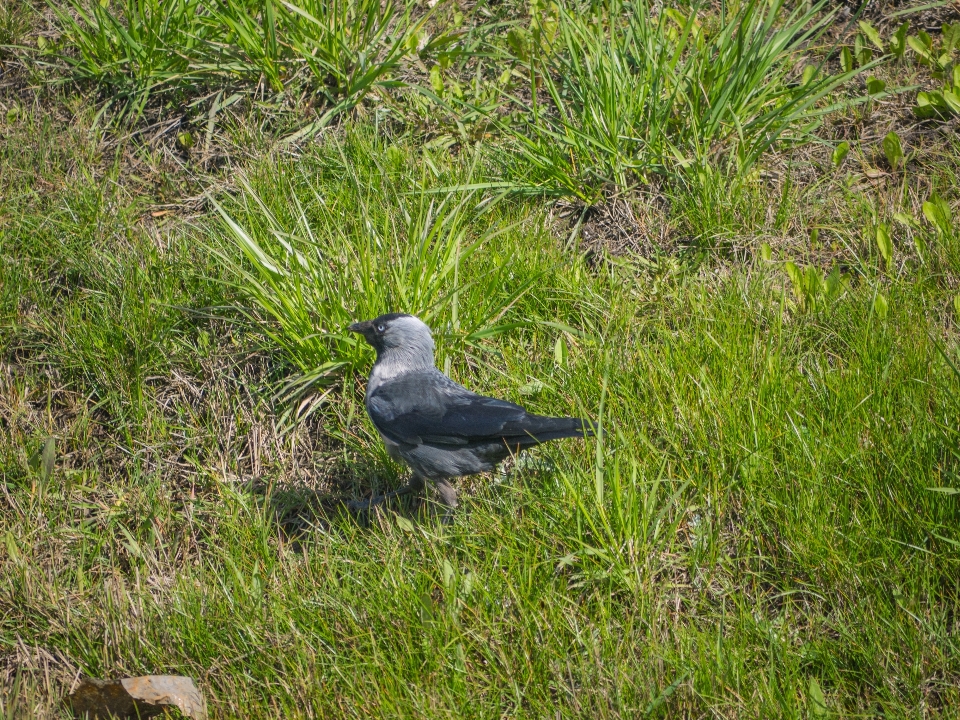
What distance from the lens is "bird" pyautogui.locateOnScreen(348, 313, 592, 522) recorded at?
3365 millimetres

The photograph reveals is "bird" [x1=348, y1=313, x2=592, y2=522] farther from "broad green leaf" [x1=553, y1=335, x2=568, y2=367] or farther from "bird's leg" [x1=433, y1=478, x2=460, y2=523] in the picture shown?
"broad green leaf" [x1=553, y1=335, x2=568, y2=367]

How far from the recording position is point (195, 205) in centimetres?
487

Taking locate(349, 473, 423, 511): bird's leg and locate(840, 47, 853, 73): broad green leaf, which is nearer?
locate(349, 473, 423, 511): bird's leg

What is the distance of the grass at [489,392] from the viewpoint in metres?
2.80

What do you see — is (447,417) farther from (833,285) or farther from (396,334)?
(833,285)

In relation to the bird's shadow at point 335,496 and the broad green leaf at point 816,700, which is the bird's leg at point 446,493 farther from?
the broad green leaf at point 816,700

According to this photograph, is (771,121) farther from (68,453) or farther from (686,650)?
(68,453)

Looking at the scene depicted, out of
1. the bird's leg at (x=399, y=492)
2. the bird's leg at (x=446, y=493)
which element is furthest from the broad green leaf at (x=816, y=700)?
the bird's leg at (x=399, y=492)

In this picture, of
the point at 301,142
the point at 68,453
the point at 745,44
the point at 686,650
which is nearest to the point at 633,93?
the point at 745,44

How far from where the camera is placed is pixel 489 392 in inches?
154

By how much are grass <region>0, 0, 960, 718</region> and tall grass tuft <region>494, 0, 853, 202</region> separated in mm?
199

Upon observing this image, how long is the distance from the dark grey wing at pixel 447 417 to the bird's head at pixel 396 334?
11 centimetres

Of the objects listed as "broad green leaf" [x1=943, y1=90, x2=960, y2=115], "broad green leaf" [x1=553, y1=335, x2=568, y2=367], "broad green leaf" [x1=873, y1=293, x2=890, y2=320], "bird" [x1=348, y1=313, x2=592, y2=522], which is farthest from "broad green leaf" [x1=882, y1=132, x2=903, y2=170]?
"bird" [x1=348, y1=313, x2=592, y2=522]

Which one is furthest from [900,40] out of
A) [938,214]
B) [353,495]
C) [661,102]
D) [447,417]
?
[353,495]
